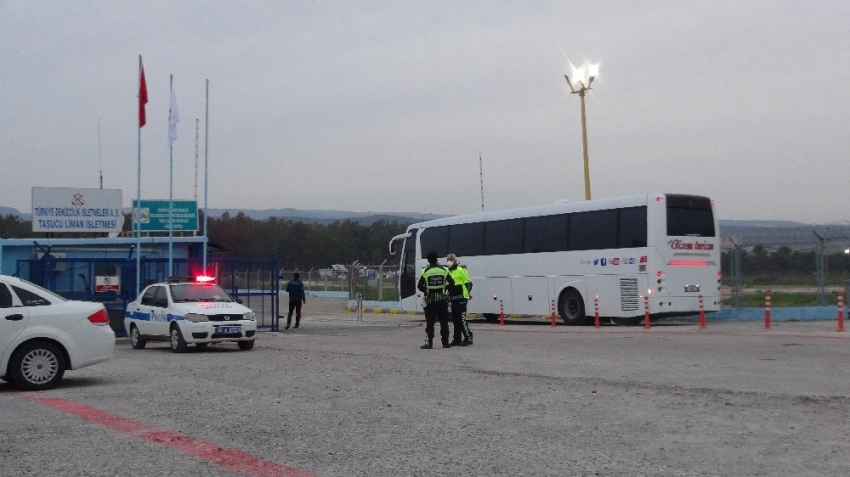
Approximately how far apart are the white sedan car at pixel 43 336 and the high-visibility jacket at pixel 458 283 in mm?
7494

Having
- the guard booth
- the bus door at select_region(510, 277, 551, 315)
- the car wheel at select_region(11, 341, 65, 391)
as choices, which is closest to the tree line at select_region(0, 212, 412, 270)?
the guard booth

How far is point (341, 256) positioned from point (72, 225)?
51.6 metres

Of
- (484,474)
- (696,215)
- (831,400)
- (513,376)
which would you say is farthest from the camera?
(696,215)

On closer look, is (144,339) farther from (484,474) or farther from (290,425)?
(484,474)

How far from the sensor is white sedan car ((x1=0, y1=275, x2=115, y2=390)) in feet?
39.5

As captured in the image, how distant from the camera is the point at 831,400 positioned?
31.1ft

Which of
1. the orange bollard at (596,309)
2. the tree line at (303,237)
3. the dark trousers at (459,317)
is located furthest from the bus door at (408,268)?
the tree line at (303,237)

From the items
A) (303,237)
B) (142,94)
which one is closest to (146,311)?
(142,94)

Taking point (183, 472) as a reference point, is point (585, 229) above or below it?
above

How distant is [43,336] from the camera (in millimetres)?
12203

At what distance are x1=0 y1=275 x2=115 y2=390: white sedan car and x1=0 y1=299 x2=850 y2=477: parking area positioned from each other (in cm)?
36

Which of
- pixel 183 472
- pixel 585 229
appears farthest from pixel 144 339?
pixel 183 472

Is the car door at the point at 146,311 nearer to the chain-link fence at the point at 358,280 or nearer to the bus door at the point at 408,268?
the bus door at the point at 408,268

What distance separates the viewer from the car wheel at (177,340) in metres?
18.5
